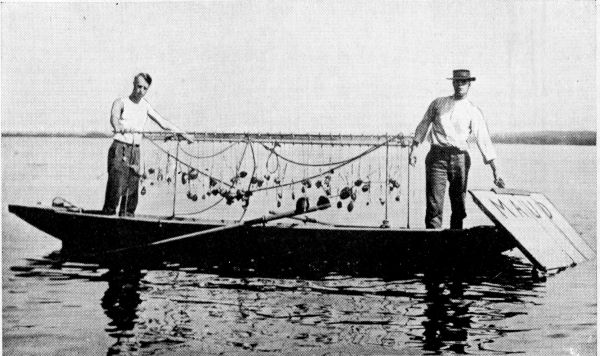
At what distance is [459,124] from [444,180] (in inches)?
24.5

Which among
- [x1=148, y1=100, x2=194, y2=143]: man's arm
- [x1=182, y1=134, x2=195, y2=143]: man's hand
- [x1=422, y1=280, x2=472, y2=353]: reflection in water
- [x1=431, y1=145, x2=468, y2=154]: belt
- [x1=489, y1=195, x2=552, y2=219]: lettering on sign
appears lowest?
[x1=422, y1=280, x2=472, y2=353]: reflection in water

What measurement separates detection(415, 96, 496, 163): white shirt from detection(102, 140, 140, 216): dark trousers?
3501mm

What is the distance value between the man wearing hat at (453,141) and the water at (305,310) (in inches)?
32.0

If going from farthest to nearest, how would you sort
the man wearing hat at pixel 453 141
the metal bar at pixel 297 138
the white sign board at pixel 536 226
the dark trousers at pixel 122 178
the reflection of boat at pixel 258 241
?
the dark trousers at pixel 122 178 < the metal bar at pixel 297 138 < the man wearing hat at pixel 453 141 < the reflection of boat at pixel 258 241 < the white sign board at pixel 536 226

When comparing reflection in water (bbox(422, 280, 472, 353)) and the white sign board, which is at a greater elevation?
the white sign board

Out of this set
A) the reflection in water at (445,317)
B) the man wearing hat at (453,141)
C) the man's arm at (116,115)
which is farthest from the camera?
the man's arm at (116,115)

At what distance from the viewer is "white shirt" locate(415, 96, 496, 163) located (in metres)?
8.50

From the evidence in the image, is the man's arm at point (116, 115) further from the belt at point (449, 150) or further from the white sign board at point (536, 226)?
the white sign board at point (536, 226)

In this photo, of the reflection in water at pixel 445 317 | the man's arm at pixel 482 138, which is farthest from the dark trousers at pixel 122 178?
the man's arm at pixel 482 138

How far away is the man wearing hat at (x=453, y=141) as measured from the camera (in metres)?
8.51

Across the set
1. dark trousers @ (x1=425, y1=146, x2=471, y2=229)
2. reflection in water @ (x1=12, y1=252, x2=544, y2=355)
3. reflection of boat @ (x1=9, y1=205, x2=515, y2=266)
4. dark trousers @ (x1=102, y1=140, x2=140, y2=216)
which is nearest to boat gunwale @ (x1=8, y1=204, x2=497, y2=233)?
reflection of boat @ (x1=9, y1=205, x2=515, y2=266)

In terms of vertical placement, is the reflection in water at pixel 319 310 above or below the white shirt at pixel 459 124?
below

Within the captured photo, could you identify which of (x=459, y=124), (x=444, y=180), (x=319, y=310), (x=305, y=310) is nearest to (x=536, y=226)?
(x=444, y=180)

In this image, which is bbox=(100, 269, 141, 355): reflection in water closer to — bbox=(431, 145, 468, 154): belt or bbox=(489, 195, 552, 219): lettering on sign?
bbox=(431, 145, 468, 154): belt
